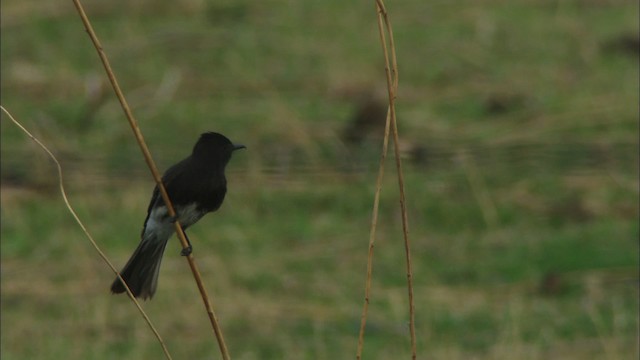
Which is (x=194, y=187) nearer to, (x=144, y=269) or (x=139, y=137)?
(x=144, y=269)

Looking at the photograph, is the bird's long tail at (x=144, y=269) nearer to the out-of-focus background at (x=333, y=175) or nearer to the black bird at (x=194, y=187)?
the black bird at (x=194, y=187)

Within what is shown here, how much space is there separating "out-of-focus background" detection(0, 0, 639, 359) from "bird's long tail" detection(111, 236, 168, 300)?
2998mm

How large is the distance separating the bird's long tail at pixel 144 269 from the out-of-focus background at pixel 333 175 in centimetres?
300

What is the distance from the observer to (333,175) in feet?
32.5

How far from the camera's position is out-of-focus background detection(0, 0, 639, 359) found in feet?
24.9

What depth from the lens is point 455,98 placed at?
453 inches

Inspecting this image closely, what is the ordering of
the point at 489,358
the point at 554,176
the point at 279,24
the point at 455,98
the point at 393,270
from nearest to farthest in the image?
the point at 489,358 < the point at 393,270 < the point at 554,176 < the point at 455,98 < the point at 279,24

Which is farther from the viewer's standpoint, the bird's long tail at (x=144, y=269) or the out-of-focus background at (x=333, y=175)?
the out-of-focus background at (x=333, y=175)

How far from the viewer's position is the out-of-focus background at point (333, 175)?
24.9ft

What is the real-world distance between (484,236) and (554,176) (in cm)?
103

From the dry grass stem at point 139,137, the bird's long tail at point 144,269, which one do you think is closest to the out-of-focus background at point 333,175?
the bird's long tail at point 144,269

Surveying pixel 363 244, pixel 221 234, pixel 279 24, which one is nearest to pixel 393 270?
pixel 363 244

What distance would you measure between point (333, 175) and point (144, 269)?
593 centimetres

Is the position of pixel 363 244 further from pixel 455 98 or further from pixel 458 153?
pixel 455 98
